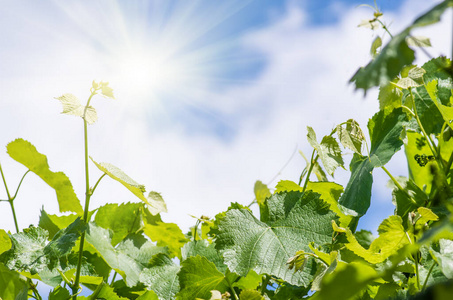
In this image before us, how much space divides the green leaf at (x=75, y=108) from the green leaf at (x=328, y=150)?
0.57 m

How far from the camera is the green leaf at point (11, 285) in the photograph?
94cm

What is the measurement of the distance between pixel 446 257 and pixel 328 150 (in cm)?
40

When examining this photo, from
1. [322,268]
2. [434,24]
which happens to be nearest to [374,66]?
[434,24]

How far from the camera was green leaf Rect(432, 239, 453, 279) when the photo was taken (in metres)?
0.85

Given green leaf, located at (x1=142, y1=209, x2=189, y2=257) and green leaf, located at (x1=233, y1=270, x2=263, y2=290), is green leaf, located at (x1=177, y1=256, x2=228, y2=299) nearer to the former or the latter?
green leaf, located at (x1=233, y1=270, x2=263, y2=290)

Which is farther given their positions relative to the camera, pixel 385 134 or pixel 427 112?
pixel 427 112

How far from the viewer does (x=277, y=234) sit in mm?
1063

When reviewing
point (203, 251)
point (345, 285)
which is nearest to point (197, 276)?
point (203, 251)

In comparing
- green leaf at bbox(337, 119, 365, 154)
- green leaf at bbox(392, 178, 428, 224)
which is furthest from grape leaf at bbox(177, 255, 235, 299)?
green leaf at bbox(392, 178, 428, 224)

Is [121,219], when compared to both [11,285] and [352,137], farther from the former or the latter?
[352,137]

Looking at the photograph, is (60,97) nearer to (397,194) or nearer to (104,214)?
(104,214)

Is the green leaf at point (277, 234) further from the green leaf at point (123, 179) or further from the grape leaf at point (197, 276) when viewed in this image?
the green leaf at point (123, 179)

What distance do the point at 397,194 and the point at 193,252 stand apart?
0.64 metres

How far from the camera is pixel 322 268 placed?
89 centimetres
